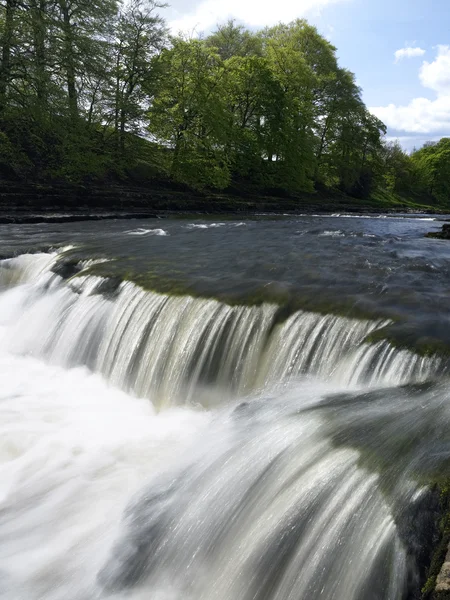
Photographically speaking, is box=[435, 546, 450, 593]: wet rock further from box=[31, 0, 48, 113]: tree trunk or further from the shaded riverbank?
box=[31, 0, 48, 113]: tree trunk

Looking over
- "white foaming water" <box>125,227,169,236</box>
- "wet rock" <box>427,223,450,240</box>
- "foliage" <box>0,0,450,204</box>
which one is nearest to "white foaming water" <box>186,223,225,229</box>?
"white foaming water" <box>125,227,169,236</box>

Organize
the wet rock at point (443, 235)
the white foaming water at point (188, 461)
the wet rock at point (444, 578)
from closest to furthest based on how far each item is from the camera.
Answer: the wet rock at point (444, 578) < the white foaming water at point (188, 461) < the wet rock at point (443, 235)

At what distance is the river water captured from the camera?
3352 millimetres

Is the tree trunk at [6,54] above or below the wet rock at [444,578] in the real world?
above

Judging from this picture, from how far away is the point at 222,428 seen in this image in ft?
17.3

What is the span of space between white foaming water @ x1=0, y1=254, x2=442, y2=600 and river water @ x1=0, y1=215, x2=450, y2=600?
0.06ft

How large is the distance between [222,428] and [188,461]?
0.60 m

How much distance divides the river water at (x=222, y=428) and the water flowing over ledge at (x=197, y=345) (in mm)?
26

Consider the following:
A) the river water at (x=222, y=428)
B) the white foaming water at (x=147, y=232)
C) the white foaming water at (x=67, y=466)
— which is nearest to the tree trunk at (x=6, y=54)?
the white foaming water at (x=147, y=232)

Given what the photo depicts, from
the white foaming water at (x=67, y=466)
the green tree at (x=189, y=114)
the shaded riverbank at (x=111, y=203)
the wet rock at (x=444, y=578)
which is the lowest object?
the white foaming water at (x=67, y=466)

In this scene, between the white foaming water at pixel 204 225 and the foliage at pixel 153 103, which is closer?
the white foaming water at pixel 204 225

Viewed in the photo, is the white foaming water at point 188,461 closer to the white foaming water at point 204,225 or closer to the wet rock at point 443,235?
the white foaming water at point 204,225

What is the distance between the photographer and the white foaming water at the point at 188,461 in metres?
3.32

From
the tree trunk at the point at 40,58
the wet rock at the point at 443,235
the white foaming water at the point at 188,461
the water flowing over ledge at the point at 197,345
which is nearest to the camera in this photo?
the white foaming water at the point at 188,461
